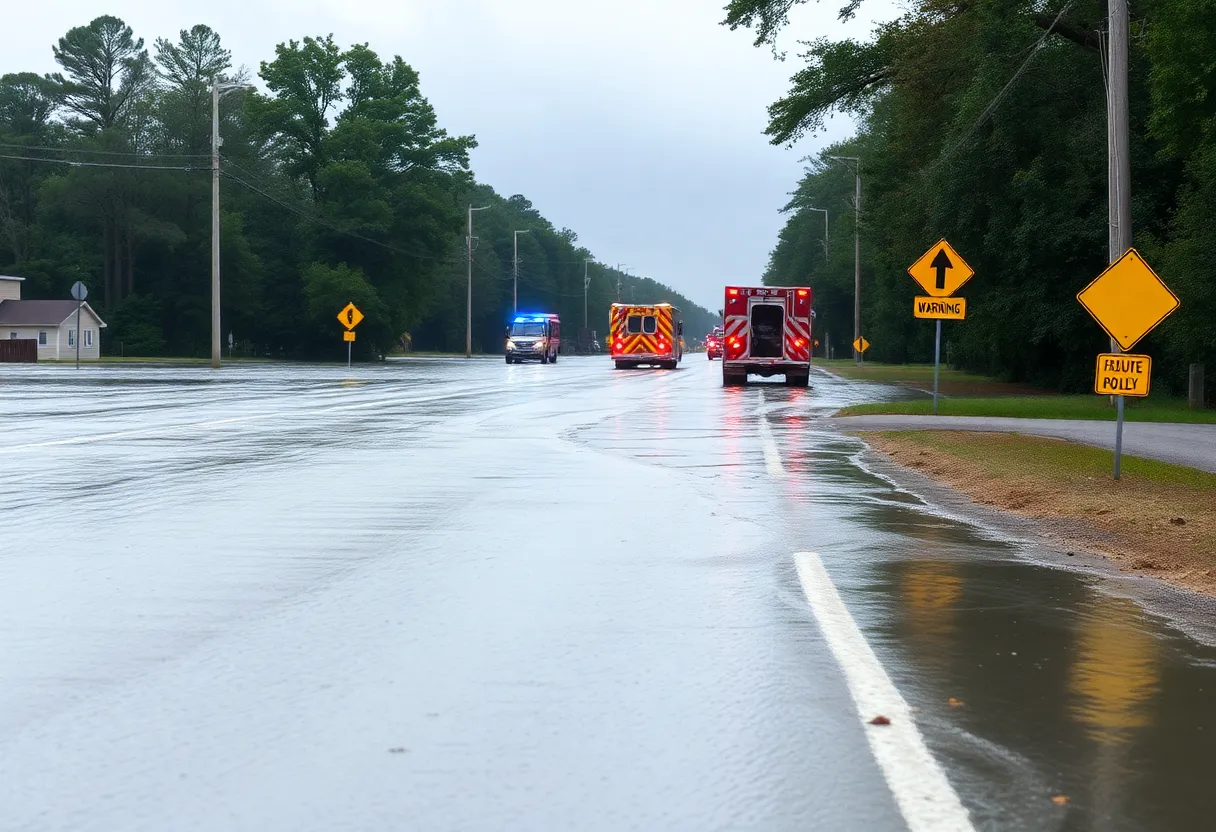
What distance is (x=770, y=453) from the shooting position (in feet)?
63.0

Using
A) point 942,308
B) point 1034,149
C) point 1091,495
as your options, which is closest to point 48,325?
point 1034,149

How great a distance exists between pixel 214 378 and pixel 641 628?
4249 cm

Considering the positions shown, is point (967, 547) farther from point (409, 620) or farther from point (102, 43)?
point (102, 43)

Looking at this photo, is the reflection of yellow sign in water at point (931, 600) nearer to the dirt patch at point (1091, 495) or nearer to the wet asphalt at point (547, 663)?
the wet asphalt at point (547, 663)

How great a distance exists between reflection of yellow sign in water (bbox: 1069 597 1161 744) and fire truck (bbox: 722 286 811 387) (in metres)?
37.0

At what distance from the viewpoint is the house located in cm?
9062

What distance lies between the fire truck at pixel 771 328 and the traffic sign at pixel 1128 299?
98.4 ft

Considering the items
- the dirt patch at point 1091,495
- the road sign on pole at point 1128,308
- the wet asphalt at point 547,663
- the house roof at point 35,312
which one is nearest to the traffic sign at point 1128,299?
the road sign on pole at point 1128,308

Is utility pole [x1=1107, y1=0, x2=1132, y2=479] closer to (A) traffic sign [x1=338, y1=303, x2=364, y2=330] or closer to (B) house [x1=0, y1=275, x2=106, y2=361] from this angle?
(A) traffic sign [x1=338, y1=303, x2=364, y2=330]

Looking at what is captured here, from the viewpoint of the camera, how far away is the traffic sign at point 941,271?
2694cm

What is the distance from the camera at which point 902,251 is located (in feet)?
153

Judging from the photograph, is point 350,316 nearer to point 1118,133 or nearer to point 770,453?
point 1118,133

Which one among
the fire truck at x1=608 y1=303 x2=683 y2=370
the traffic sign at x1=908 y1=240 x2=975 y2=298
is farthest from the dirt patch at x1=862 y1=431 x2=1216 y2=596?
the fire truck at x1=608 y1=303 x2=683 y2=370

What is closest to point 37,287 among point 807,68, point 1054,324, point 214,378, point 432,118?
point 432,118
